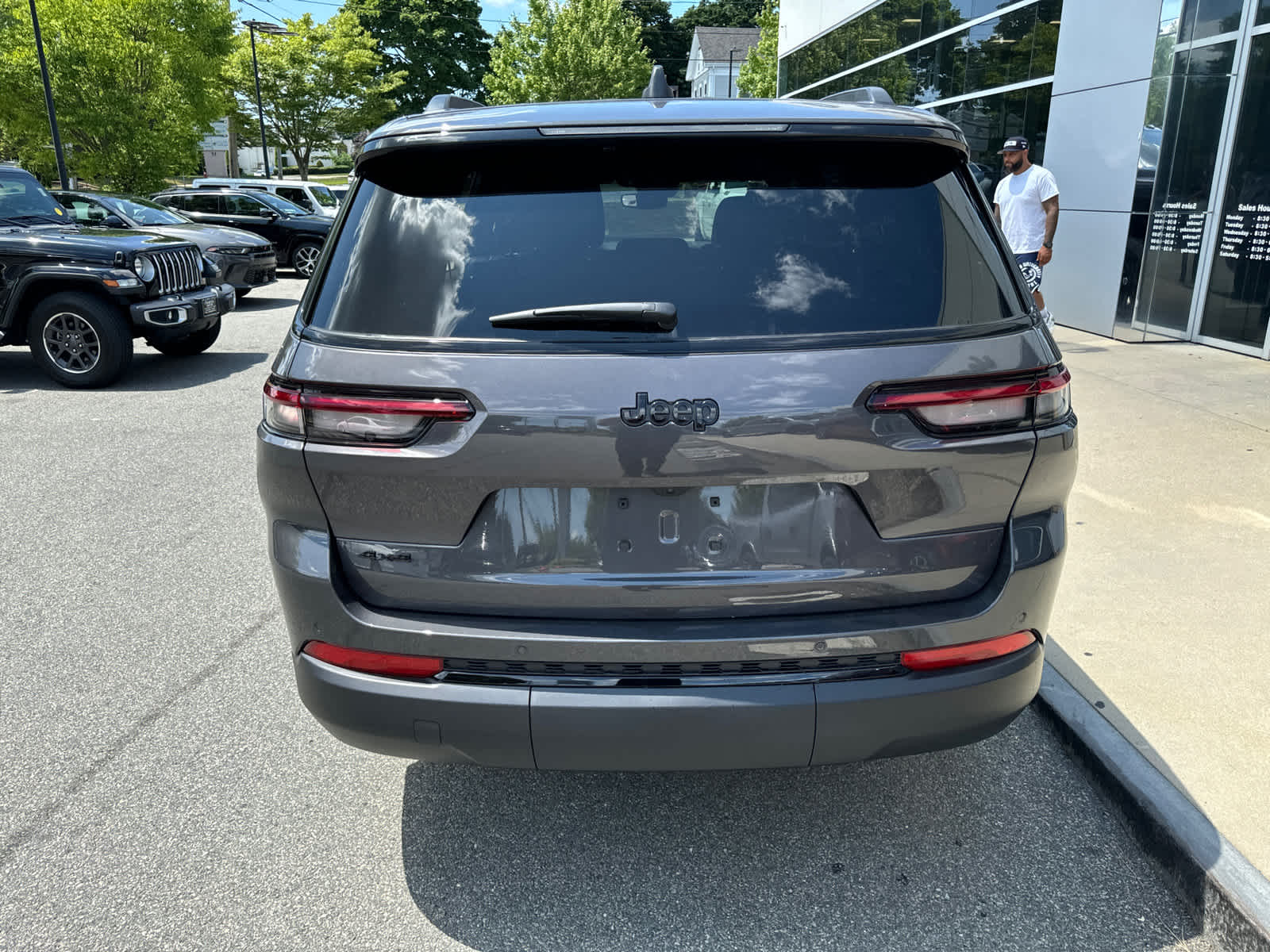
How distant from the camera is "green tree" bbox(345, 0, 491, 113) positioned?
63938 millimetres

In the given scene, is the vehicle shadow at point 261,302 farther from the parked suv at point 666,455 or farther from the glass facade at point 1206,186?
the parked suv at point 666,455

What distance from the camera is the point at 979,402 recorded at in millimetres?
2053

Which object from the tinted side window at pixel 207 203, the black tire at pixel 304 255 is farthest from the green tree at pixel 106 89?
the black tire at pixel 304 255

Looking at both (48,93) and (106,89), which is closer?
(48,93)

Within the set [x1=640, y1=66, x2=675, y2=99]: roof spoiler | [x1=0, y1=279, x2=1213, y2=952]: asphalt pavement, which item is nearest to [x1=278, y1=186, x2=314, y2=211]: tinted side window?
[x1=0, y1=279, x2=1213, y2=952]: asphalt pavement

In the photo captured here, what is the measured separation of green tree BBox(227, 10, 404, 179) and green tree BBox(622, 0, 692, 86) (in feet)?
169

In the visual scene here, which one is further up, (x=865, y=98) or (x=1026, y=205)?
(x=865, y=98)

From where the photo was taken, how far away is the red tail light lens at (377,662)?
2.10 metres

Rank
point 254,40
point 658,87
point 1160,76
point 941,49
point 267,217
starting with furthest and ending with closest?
1. point 254,40
2. point 267,217
3. point 941,49
4. point 1160,76
5. point 658,87

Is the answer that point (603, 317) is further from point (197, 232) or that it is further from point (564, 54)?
point (564, 54)

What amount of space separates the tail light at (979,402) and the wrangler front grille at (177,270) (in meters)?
8.79

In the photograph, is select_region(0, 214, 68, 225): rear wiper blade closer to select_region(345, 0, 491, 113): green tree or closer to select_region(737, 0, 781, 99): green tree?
select_region(737, 0, 781, 99): green tree

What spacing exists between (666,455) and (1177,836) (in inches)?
66.9

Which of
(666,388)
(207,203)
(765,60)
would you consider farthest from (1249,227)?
(765,60)
